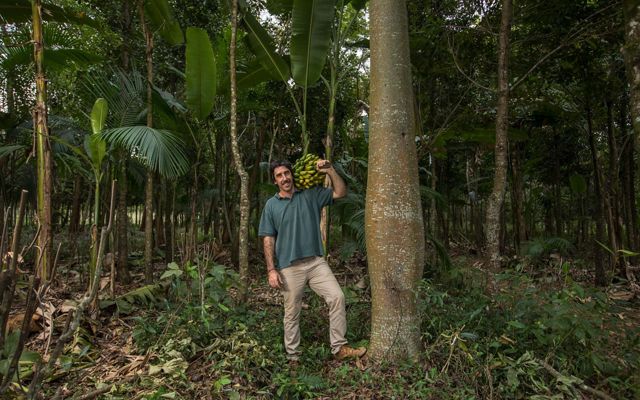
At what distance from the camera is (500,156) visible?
15.0 ft

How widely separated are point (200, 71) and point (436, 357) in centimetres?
386

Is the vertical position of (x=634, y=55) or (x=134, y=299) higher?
(x=634, y=55)

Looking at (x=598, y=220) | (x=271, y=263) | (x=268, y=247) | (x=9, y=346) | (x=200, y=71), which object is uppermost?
(x=200, y=71)

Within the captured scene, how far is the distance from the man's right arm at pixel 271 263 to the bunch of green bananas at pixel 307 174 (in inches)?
21.3

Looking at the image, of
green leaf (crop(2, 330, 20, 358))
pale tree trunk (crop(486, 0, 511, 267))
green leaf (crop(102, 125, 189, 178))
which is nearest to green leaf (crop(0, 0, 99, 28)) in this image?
green leaf (crop(102, 125, 189, 178))

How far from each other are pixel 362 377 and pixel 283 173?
67.8 inches

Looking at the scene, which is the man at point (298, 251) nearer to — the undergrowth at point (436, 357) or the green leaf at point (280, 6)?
the undergrowth at point (436, 357)

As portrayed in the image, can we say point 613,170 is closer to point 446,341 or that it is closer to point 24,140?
point 446,341

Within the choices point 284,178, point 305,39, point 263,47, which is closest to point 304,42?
point 305,39

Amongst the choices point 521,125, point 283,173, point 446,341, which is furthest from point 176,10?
point 521,125

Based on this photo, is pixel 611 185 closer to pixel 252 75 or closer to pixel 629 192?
pixel 629 192

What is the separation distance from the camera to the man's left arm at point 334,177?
11.5 ft

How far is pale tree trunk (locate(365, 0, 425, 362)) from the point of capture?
313cm

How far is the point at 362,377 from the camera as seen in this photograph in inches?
121
